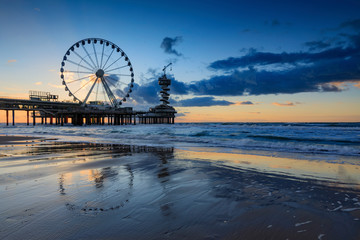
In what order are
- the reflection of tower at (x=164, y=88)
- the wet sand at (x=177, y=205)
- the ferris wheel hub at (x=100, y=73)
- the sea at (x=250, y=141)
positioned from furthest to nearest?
the reflection of tower at (x=164, y=88) < the ferris wheel hub at (x=100, y=73) < the sea at (x=250, y=141) < the wet sand at (x=177, y=205)

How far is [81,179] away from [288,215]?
4.09 meters

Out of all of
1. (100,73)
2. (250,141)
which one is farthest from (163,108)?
(250,141)

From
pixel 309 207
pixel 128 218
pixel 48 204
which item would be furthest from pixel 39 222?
pixel 309 207

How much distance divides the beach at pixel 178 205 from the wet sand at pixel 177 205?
0.04 ft

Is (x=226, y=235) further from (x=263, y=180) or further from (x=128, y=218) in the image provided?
(x=263, y=180)

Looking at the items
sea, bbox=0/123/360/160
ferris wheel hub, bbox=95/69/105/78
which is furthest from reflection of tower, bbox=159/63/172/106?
sea, bbox=0/123/360/160

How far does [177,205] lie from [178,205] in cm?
2

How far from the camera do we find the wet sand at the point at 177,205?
240 cm

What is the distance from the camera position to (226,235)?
7.62 ft

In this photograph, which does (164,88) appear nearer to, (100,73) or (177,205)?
(100,73)

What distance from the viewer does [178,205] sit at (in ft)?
10.6

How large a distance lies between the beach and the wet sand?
0.04ft

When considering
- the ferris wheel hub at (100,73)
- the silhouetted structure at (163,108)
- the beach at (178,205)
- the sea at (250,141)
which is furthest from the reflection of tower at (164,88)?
the beach at (178,205)

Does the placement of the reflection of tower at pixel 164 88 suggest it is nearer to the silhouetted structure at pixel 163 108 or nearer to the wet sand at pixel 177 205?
the silhouetted structure at pixel 163 108
